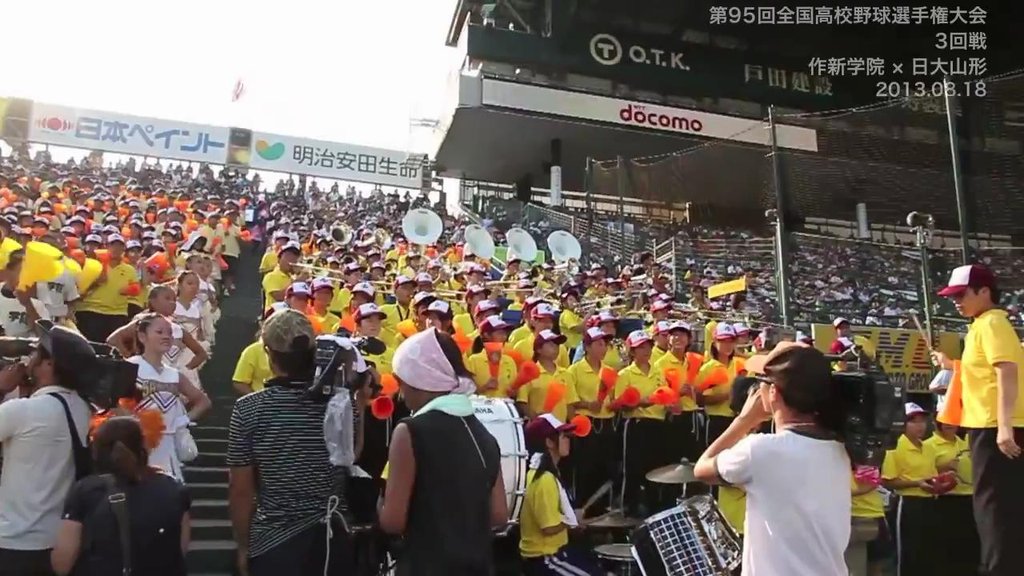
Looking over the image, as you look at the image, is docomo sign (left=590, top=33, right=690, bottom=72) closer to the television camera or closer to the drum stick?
the drum stick

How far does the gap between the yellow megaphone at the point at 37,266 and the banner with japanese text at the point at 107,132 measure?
2269 cm

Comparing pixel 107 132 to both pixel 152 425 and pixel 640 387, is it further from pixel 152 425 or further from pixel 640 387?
pixel 152 425

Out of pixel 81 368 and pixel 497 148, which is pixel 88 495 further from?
pixel 497 148

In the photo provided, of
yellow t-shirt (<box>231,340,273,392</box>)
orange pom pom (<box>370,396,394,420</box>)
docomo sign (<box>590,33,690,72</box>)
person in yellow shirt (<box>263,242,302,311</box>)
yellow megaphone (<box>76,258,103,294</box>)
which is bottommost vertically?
orange pom pom (<box>370,396,394,420</box>)

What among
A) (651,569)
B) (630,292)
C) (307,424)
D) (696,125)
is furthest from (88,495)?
(696,125)

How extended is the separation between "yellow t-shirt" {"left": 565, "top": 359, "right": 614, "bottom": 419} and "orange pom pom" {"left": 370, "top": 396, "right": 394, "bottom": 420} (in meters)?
2.06

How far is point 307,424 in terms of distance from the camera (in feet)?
10.5

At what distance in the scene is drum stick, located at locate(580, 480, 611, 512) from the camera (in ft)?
22.9

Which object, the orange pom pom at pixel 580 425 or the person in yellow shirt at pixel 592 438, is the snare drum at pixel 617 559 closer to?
the orange pom pom at pixel 580 425

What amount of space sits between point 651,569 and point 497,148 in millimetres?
25284

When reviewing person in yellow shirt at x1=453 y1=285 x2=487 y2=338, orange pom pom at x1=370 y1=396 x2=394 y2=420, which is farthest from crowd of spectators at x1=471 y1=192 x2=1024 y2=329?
orange pom pom at x1=370 y1=396 x2=394 y2=420

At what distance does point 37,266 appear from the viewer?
5945 mm

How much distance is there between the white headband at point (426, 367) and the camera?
9.93 ft

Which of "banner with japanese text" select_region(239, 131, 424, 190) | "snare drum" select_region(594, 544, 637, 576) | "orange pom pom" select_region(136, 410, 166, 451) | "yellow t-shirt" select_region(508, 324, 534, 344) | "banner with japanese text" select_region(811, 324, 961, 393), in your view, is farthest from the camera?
"banner with japanese text" select_region(239, 131, 424, 190)
